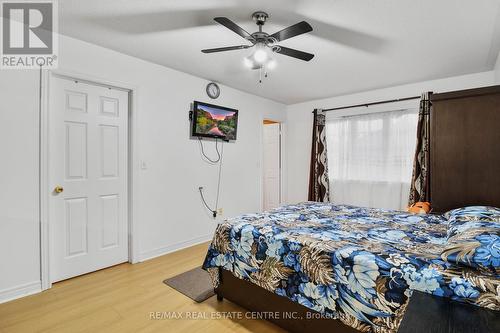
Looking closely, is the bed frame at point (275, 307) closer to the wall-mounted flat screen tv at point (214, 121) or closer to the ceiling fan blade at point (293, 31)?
the ceiling fan blade at point (293, 31)

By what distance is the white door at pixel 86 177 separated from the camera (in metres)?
2.58

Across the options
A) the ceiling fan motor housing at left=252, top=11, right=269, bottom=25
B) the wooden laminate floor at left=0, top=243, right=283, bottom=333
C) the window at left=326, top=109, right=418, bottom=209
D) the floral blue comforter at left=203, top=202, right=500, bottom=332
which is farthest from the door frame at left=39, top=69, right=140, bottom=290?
the window at left=326, top=109, right=418, bottom=209

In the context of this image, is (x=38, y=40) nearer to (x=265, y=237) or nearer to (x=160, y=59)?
(x=160, y=59)

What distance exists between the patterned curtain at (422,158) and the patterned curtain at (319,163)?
1.40 m

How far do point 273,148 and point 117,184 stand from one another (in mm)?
3372

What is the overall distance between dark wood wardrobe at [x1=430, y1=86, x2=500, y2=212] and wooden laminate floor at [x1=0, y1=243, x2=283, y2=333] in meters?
2.01

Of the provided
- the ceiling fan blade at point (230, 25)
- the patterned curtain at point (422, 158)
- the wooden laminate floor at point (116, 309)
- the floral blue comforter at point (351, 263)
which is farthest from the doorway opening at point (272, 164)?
the ceiling fan blade at point (230, 25)

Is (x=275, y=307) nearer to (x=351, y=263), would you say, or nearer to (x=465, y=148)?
(x=351, y=263)

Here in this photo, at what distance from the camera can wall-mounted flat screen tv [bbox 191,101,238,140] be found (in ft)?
11.9

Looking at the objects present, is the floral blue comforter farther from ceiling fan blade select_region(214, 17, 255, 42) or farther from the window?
the window

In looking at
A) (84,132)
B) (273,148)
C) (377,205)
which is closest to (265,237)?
(84,132)

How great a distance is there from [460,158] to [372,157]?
1986mm

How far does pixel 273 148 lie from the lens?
563 cm

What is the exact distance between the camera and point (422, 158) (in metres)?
3.72
